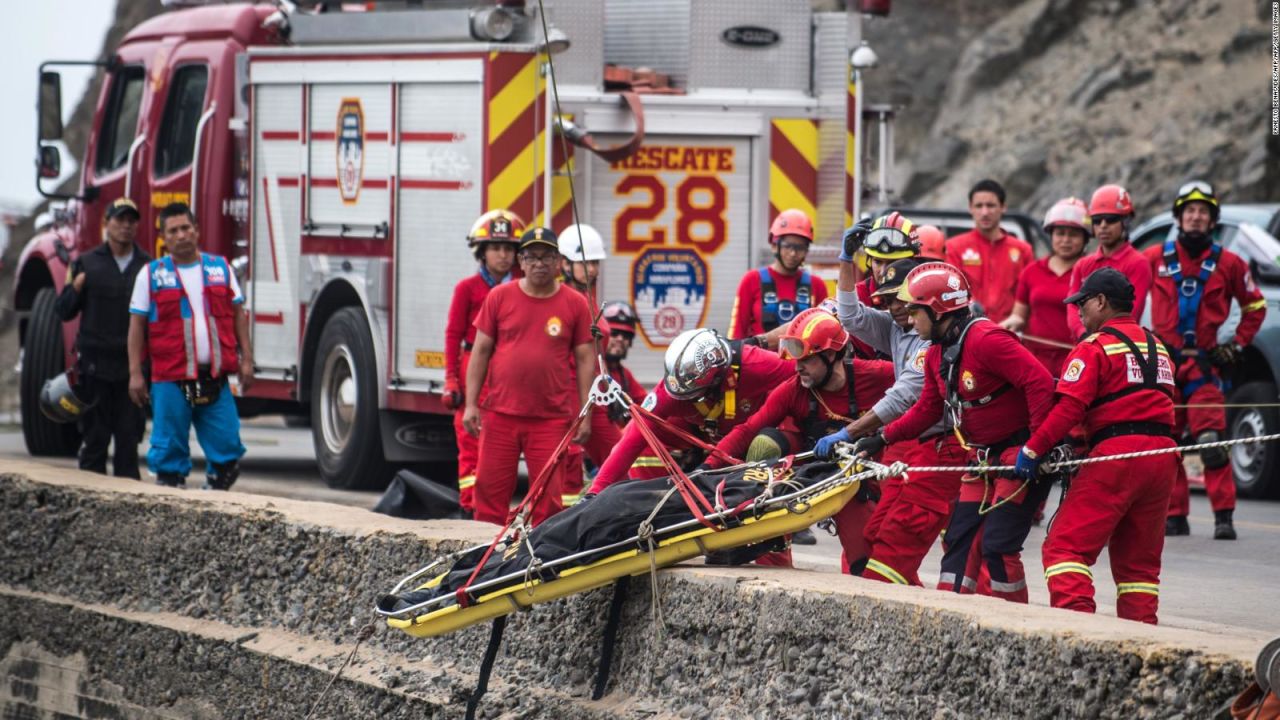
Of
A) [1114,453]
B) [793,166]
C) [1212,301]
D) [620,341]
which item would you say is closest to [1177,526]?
[1212,301]

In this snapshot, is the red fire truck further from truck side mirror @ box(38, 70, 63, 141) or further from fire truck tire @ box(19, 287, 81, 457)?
fire truck tire @ box(19, 287, 81, 457)

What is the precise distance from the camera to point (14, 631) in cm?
892

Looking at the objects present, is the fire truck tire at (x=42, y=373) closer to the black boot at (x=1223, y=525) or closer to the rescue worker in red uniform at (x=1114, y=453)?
the black boot at (x=1223, y=525)

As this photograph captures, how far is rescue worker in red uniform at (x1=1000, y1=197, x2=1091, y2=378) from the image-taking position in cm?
1039

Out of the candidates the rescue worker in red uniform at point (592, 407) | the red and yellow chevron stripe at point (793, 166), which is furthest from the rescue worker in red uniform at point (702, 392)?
the red and yellow chevron stripe at point (793, 166)

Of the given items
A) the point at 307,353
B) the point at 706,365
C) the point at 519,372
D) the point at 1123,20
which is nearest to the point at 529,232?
the point at 519,372

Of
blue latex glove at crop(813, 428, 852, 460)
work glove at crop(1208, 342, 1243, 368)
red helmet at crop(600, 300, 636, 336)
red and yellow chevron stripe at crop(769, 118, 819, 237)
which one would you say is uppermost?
red and yellow chevron stripe at crop(769, 118, 819, 237)

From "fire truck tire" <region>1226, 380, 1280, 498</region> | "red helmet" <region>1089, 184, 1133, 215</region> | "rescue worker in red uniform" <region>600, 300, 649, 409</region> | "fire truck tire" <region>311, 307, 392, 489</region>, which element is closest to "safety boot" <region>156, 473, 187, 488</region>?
"fire truck tire" <region>311, 307, 392, 489</region>

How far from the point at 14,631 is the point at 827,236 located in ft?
17.7

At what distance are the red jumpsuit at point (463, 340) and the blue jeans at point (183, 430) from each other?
116cm

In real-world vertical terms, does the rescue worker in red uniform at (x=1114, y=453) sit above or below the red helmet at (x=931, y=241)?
Result: below

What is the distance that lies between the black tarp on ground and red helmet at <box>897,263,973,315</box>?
3.27ft

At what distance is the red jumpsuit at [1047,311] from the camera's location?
10.5 m

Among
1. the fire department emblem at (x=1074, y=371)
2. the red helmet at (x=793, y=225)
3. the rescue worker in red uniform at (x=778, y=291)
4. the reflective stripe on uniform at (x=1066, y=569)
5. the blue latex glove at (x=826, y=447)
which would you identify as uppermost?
the red helmet at (x=793, y=225)
